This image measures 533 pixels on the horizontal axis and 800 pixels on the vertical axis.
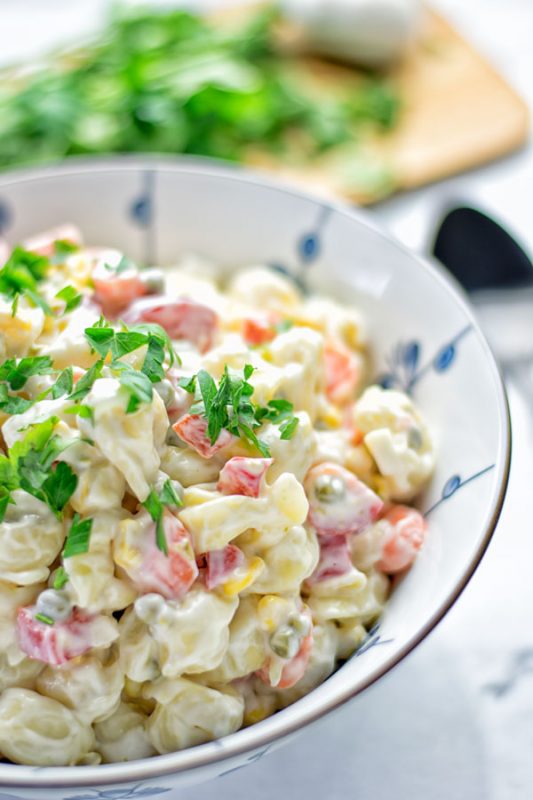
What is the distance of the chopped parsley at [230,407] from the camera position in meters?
1.30

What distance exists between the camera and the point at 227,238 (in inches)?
77.4

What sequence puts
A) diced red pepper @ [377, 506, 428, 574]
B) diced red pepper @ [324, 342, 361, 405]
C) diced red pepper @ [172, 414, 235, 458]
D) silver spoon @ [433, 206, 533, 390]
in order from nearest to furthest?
diced red pepper @ [172, 414, 235, 458]
diced red pepper @ [377, 506, 428, 574]
diced red pepper @ [324, 342, 361, 405]
silver spoon @ [433, 206, 533, 390]

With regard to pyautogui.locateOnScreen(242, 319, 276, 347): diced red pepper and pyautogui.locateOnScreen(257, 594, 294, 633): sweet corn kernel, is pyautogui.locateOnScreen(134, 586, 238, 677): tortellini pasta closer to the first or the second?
pyautogui.locateOnScreen(257, 594, 294, 633): sweet corn kernel

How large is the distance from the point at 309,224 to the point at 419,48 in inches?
56.7

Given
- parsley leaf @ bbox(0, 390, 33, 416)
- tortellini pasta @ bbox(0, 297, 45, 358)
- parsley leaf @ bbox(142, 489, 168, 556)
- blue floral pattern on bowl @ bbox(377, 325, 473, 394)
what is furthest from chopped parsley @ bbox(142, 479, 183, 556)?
blue floral pattern on bowl @ bbox(377, 325, 473, 394)

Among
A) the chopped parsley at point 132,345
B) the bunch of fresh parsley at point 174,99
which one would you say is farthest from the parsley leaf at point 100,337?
the bunch of fresh parsley at point 174,99

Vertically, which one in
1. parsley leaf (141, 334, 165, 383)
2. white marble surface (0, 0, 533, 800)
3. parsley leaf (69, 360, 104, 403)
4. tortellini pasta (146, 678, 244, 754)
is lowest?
white marble surface (0, 0, 533, 800)

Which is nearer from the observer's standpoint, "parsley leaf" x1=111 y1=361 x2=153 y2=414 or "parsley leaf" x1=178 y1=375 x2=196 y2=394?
"parsley leaf" x1=111 y1=361 x2=153 y2=414

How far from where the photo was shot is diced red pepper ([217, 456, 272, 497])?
1275mm

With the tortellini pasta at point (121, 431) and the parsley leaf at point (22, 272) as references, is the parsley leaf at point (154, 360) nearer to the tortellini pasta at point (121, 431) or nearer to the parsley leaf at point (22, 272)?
the tortellini pasta at point (121, 431)

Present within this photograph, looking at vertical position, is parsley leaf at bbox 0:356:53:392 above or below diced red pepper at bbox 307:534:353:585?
above

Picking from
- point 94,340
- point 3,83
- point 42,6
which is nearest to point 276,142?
point 3,83

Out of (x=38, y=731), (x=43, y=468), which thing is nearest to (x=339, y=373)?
(x=43, y=468)

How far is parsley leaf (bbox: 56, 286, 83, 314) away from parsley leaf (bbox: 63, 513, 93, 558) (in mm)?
421
